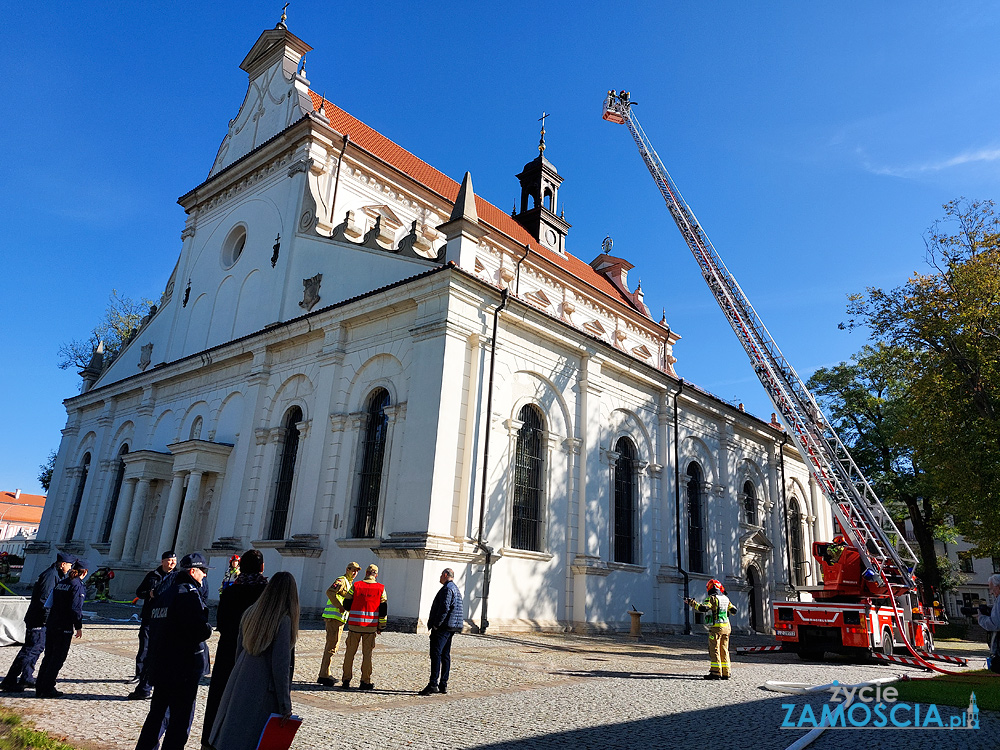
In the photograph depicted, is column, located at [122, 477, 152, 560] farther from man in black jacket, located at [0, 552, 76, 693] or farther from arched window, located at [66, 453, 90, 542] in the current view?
man in black jacket, located at [0, 552, 76, 693]

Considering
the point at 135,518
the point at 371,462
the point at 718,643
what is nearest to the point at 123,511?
the point at 135,518

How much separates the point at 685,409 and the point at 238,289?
16.7 m

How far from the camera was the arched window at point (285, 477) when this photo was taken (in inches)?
729

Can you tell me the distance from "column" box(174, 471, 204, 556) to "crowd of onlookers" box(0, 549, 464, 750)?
12923mm

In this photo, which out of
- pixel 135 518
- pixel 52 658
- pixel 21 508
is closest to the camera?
pixel 52 658

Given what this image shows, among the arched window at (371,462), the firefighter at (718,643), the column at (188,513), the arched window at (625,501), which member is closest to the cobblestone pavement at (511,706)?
the firefighter at (718,643)

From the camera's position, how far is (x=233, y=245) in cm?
2489

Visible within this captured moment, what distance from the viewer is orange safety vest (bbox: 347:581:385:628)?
8.11 m

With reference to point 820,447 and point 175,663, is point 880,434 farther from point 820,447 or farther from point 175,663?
point 175,663

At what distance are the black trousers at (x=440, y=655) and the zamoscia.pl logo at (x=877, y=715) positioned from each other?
376 centimetres

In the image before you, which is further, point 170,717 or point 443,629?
point 443,629

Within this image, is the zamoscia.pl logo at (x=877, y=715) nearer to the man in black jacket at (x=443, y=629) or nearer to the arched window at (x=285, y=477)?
the man in black jacket at (x=443, y=629)

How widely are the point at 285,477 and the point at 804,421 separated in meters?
15.9

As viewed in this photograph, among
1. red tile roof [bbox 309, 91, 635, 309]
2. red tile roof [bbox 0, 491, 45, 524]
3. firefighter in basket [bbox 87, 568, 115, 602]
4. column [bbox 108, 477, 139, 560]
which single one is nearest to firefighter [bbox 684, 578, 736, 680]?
red tile roof [bbox 309, 91, 635, 309]
